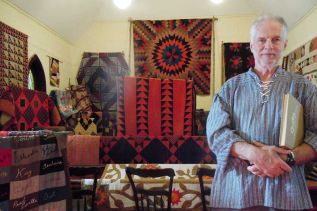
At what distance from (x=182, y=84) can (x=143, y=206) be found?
0.91m

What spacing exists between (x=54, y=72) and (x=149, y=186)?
317 cm

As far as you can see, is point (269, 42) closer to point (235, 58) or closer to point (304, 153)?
point (304, 153)

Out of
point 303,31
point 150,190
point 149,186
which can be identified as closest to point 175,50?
point 303,31

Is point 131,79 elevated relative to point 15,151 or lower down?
elevated

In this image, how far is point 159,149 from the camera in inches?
93.3

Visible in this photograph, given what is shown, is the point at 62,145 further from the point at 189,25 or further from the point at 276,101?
the point at 189,25

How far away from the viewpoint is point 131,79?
7.84 feet

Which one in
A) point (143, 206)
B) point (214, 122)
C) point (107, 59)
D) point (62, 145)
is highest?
point (107, 59)

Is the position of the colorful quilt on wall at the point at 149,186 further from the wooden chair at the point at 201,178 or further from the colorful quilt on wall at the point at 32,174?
the colorful quilt on wall at the point at 32,174

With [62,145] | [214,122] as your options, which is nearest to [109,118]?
[62,145]

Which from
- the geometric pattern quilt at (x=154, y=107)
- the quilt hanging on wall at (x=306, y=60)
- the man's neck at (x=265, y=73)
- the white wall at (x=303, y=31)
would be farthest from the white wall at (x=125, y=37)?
the man's neck at (x=265, y=73)

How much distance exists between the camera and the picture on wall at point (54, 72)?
4.77m

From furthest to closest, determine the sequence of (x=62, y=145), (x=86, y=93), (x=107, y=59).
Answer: (x=107, y=59) → (x=86, y=93) → (x=62, y=145)

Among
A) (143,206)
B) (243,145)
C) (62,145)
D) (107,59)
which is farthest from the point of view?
(107,59)
